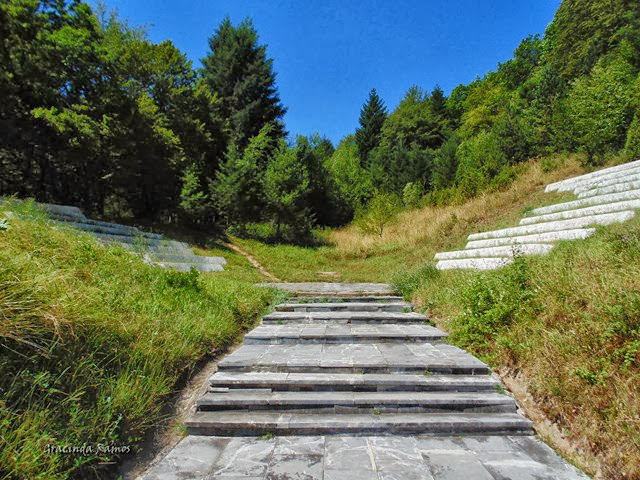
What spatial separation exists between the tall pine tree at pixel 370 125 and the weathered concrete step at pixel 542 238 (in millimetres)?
25781

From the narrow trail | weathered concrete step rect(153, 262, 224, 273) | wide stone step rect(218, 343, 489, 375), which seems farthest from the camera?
the narrow trail

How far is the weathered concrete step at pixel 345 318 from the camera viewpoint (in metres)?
4.64

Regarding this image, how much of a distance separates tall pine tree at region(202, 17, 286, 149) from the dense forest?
9 centimetres

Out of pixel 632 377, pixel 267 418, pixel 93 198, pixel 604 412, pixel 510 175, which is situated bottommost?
pixel 267 418

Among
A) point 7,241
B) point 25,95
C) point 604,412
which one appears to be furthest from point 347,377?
point 25,95

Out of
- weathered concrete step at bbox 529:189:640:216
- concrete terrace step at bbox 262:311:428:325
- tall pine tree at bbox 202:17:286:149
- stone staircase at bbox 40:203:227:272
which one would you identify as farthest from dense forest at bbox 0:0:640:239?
concrete terrace step at bbox 262:311:428:325

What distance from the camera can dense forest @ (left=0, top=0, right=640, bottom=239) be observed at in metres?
9.30

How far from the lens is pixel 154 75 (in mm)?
15688

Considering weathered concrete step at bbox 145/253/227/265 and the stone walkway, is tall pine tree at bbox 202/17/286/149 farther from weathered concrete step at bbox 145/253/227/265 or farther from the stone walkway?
the stone walkway

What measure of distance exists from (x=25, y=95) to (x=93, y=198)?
161 inches

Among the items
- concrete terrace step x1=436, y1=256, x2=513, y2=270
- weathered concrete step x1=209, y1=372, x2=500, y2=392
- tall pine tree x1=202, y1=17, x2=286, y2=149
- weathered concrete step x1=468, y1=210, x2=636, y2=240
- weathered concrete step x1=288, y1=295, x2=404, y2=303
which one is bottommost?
weathered concrete step x1=209, y1=372, x2=500, y2=392

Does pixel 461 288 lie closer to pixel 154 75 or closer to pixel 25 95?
pixel 25 95

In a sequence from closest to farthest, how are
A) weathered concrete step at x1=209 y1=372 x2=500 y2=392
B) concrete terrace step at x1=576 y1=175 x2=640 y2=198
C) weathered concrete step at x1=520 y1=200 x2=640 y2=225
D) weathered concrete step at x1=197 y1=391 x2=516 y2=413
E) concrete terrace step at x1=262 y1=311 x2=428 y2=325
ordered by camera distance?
weathered concrete step at x1=197 y1=391 x2=516 y2=413 < weathered concrete step at x1=209 y1=372 x2=500 y2=392 < concrete terrace step at x1=262 y1=311 x2=428 y2=325 < weathered concrete step at x1=520 y1=200 x2=640 y2=225 < concrete terrace step at x1=576 y1=175 x2=640 y2=198

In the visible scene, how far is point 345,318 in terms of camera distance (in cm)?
467
